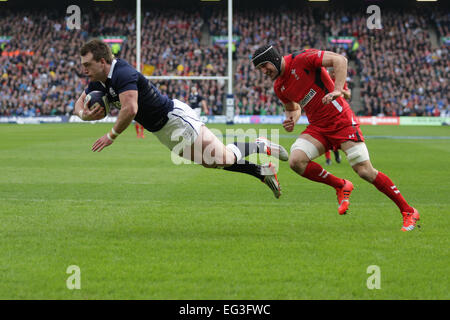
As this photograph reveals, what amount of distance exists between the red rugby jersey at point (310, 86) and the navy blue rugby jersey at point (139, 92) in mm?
1525

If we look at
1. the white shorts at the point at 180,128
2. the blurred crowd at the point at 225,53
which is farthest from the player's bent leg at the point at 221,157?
the blurred crowd at the point at 225,53

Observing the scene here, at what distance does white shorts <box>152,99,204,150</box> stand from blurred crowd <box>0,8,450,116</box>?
3430cm

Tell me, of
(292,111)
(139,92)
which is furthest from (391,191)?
(139,92)

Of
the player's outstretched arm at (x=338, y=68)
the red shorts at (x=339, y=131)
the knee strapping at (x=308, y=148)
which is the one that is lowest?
the knee strapping at (x=308, y=148)

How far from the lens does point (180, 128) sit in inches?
282

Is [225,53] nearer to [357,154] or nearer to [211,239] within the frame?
[357,154]

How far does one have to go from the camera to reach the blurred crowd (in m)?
43.3

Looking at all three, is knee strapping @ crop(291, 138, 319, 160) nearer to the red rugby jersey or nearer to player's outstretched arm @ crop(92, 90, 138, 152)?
the red rugby jersey

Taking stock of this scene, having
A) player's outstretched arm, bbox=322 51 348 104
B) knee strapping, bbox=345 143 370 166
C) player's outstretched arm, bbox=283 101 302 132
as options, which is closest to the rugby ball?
player's outstretched arm, bbox=283 101 302 132

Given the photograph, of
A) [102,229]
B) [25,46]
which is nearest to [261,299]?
[102,229]

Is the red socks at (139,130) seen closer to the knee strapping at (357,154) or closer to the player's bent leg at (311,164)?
the player's bent leg at (311,164)

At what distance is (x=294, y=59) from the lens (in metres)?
7.24

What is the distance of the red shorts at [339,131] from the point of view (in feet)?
23.6

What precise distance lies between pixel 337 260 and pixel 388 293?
3.28 feet
